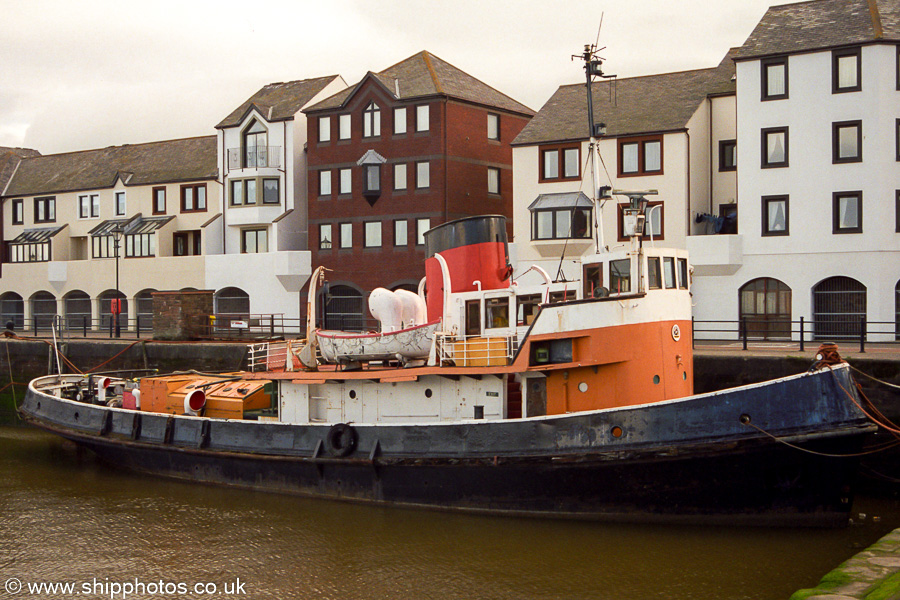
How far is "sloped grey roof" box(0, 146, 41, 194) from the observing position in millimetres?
53188

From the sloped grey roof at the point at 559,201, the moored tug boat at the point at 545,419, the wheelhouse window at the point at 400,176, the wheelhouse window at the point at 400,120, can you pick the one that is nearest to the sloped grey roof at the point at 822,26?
the sloped grey roof at the point at 559,201

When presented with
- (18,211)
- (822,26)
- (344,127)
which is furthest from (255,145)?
(822,26)

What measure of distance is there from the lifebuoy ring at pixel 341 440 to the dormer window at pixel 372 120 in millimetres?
23182

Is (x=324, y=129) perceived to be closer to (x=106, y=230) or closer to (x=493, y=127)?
(x=493, y=127)

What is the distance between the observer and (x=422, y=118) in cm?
3747

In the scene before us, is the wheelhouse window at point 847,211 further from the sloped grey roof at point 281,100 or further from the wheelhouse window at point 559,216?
the sloped grey roof at point 281,100

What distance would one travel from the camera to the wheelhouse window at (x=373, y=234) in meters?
38.7

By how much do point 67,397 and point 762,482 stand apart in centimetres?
1775

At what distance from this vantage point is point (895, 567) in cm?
1138

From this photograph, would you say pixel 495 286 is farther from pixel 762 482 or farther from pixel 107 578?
pixel 107 578

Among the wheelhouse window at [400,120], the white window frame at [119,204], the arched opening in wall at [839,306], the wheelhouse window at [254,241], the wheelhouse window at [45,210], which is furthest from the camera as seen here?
the wheelhouse window at [45,210]

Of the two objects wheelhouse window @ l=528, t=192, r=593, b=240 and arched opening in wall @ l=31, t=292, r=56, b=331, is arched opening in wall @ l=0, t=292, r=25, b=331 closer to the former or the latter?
arched opening in wall @ l=31, t=292, r=56, b=331

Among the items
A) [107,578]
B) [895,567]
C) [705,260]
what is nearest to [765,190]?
[705,260]

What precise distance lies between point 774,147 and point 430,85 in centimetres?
1429
